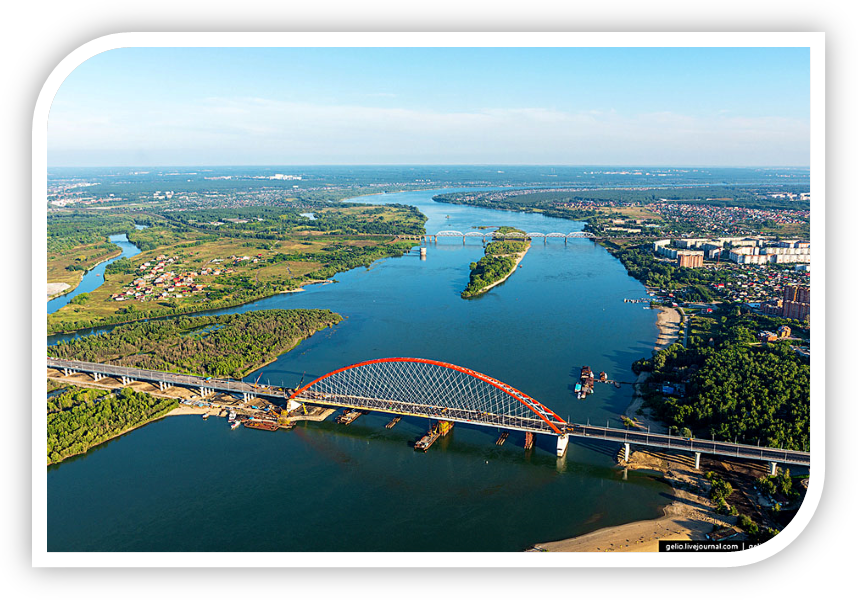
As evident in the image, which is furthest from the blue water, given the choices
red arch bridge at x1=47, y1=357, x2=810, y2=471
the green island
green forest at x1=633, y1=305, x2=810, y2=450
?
green forest at x1=633, y1=305, x2=810, y2=450

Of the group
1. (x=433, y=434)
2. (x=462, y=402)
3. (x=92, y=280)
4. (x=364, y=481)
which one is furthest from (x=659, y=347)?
(x=92, y=280)

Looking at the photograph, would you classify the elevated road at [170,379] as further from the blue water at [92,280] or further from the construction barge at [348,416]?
the blue water at [92,280]

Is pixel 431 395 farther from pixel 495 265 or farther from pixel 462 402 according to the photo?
pixel 495 265

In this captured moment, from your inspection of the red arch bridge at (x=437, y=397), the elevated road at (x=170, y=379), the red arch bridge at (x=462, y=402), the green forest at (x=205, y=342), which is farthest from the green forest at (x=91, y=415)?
the red arch bridge at (x=462, y=402)

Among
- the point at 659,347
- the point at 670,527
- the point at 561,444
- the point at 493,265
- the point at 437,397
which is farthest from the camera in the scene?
the point at 493,265

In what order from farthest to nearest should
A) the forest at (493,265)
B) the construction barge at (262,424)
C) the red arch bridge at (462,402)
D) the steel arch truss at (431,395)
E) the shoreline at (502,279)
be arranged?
the forest at (493,265), the shoreline at (502,279), the construction barge at (262,424), the steel arch truss at (431,395), the red arch bridge at (462,402)

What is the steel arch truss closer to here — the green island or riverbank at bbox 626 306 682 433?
riverbank at bbox 626 306 682 433

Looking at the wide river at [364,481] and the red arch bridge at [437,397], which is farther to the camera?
the red arch bridge at [437,397]
